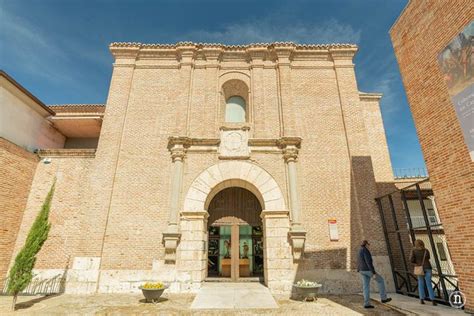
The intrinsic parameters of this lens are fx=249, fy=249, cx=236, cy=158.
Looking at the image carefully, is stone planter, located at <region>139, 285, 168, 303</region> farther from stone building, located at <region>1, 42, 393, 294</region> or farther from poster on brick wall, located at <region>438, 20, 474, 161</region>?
poster on brick wall, located at <region>438, 20, 474, 161</region>

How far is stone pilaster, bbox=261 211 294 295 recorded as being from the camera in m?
8.80

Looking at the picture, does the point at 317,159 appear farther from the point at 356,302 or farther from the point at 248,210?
the point at 356,302

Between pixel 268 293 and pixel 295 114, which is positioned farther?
pixel 295 114

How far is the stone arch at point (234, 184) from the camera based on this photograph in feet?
31.8

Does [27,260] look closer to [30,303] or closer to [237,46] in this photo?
[30,303]

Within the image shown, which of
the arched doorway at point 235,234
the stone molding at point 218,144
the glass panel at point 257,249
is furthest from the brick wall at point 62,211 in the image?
the glass panel at point 257,249

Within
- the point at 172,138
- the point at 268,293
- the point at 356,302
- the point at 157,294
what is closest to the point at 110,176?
the point at 172,138

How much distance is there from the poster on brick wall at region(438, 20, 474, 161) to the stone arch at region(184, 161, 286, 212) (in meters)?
5.80

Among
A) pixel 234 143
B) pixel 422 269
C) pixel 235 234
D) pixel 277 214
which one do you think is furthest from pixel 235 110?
pixel 422 269

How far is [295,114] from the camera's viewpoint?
11367mm

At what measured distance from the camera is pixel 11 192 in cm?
966

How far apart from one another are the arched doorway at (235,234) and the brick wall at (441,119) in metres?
6.22

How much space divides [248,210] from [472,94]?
25.8 feet

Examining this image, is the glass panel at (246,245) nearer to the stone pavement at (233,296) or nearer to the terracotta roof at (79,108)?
the stone pavement at (233,296)
